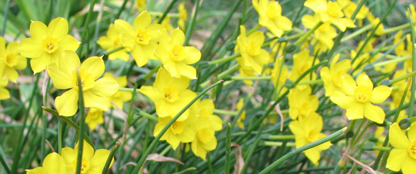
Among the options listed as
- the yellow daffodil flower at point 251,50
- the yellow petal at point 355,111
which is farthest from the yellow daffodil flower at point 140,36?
the yellow petal at point 355,111

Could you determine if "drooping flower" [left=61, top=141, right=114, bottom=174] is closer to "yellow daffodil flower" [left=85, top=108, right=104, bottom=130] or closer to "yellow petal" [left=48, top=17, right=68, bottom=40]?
"yellow petal" [left=48, top=17, right=68, bottom=40]

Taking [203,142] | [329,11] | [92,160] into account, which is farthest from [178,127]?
[329,11]

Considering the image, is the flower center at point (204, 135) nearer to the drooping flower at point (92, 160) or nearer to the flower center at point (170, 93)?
the flower center at point (170, 93)

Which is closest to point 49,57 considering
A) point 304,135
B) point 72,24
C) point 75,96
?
point 75,96

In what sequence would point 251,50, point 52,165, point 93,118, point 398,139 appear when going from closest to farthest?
point 52,165 → point 398,139 → point 251,50 → point 93,118

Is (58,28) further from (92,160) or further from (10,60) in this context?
(92,160)

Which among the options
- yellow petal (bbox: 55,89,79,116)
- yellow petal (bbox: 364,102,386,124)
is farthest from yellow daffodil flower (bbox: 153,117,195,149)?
yellow petal (bbox: 364,102,386,124)

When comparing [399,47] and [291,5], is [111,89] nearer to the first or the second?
[399,47]
